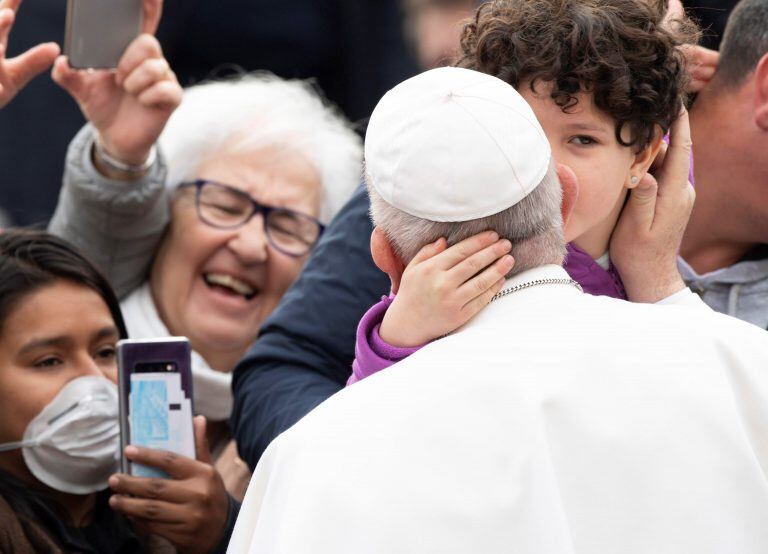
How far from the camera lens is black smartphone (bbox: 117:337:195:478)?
297 centimetres

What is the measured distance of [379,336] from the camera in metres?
2.24

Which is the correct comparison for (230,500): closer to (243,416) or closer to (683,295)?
(243,416)

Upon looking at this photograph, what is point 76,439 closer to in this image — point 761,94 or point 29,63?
point 29,63

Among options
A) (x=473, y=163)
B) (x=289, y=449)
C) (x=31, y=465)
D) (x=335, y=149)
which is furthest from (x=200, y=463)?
(x=335, y=149)

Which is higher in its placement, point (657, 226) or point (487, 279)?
point (487, 279)

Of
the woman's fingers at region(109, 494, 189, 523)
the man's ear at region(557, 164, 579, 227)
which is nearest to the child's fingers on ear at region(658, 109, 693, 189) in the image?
the man's ear at region(557, 164, 579, 227)

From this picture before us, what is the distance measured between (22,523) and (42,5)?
327cm

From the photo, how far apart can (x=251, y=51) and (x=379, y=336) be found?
4089mm

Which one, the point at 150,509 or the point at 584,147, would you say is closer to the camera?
the point at 584,147

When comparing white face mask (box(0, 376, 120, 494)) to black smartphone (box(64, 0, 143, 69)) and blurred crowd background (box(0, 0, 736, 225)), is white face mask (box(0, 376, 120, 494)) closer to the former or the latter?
black smartphone (box(64, 0, 143, 69))

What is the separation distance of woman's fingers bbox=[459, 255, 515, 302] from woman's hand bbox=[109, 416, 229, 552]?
1.19 metres

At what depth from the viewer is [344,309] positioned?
307 cm

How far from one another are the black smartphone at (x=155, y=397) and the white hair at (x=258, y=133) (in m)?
1.35

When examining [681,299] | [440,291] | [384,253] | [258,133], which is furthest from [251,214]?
[440,291]
